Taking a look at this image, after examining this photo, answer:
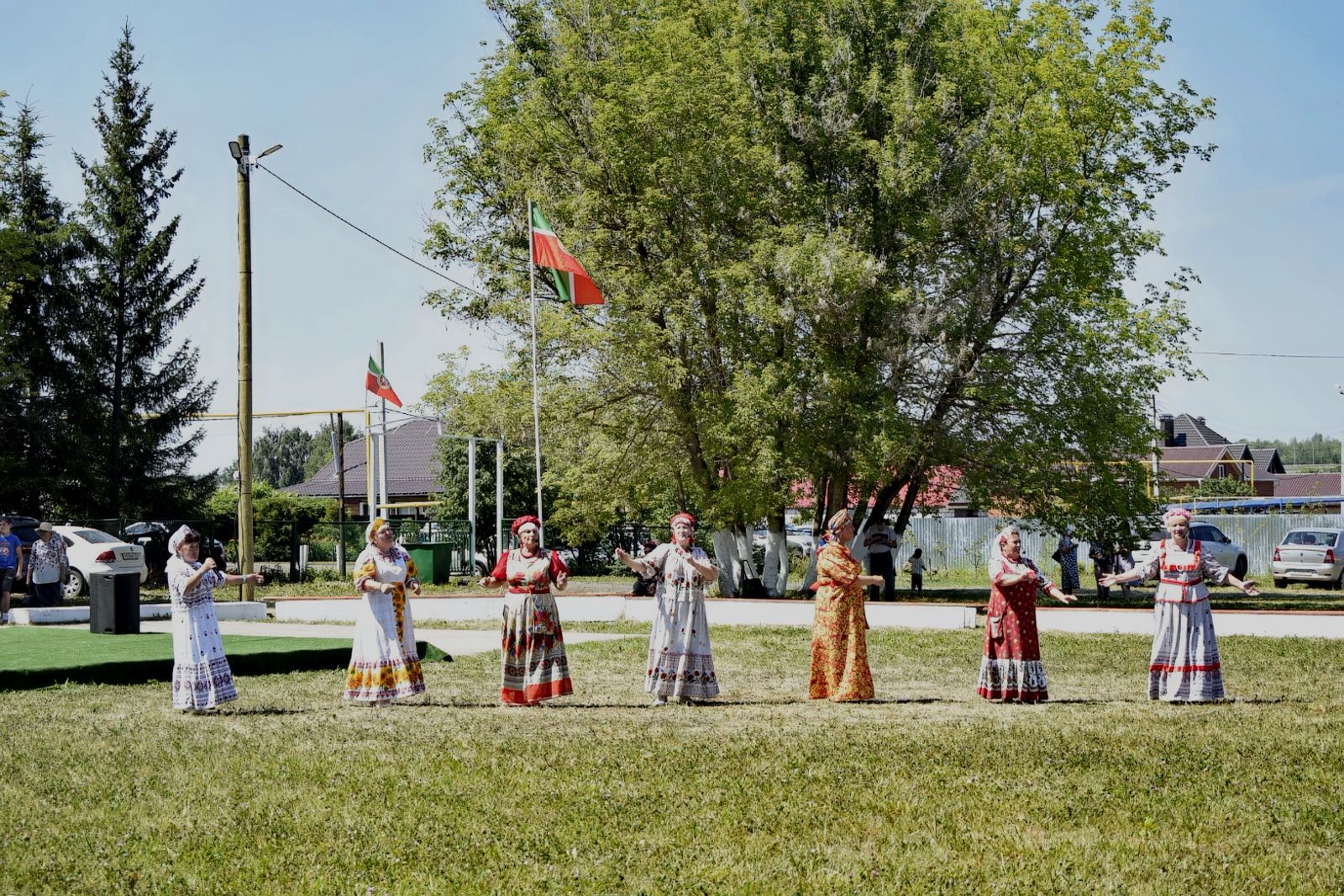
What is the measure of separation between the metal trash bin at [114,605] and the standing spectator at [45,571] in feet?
18.7

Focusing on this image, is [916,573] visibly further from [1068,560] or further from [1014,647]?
[1014,647]

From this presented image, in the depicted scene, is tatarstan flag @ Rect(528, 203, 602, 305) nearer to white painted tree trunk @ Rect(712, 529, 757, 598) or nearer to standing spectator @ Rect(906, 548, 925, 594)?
white painted tree trunk @ Rect(712, 529, 757, 598)

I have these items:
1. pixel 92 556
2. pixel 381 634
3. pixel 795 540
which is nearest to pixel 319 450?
pixel 795 540

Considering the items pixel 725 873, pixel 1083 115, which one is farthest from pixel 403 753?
pixel 1083 115

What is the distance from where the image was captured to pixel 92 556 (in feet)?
92.2

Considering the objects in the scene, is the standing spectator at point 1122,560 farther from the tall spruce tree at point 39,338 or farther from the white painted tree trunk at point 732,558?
the tall spruce tree at point 39,338

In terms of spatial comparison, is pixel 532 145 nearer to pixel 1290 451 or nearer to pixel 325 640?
pixel 325 640

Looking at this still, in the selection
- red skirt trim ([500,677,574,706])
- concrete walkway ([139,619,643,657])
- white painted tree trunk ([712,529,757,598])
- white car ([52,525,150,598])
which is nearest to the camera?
red skirt trim ([500,677,574,706])

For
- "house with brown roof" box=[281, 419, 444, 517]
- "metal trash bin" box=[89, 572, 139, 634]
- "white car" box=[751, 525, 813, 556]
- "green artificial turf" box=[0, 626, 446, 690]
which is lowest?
"green artificial turf" box=[0, 626, 446, 690]

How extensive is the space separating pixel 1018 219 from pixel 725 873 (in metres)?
23.5

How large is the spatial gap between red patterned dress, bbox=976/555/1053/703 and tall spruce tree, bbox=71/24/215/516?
104 ft

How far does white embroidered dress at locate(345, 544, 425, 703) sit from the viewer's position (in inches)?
497

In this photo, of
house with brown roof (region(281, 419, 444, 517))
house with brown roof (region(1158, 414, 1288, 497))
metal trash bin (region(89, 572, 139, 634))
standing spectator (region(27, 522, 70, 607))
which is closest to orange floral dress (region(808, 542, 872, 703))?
metal trash bin (region(89, 572, 139, 634))

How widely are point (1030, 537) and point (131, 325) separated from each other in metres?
26.9
